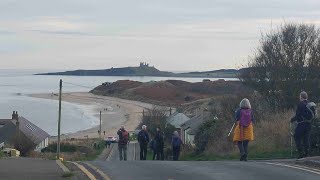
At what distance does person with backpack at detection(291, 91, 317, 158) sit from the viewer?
17.2 meters

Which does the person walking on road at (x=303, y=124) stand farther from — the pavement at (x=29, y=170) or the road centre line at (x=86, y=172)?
the pavement at (x=29, y=170)

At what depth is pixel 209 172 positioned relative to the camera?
46.6 feet

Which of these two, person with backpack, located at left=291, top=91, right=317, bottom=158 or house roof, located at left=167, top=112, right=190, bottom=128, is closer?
person with backpack, located at left=291, top=91, right=317, bottom=158

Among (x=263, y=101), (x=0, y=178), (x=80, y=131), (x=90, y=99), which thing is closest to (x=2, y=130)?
(x=80, y=131)

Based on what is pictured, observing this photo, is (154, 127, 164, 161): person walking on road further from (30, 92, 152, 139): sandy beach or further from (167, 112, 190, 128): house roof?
(30, 92, 152, 139): sandy beach

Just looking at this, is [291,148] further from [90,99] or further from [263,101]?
[90,99]

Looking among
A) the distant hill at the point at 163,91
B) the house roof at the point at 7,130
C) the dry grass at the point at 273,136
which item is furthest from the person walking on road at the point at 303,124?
the distant hill at the point at 163,91

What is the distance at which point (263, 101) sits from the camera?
38.3m

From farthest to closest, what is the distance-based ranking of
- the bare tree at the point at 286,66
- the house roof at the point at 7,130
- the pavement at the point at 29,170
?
the house roof at the point at 7,130 < the bare tree at the point at 286,66 < the pavement at the point at 29,170

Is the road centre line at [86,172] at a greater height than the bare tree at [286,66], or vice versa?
the bare tree at [286,66]

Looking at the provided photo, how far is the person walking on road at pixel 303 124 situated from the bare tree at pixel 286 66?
711 inches

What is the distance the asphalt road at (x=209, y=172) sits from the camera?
43.5ft

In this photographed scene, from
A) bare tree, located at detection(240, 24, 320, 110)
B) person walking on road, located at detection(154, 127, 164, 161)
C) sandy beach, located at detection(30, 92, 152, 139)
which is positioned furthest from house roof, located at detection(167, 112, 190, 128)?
person walking on road, located at detection(154, 127, 164, 161)

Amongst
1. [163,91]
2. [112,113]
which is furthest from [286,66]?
[163,91]
